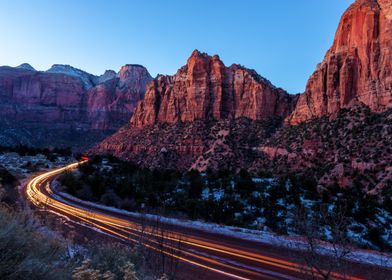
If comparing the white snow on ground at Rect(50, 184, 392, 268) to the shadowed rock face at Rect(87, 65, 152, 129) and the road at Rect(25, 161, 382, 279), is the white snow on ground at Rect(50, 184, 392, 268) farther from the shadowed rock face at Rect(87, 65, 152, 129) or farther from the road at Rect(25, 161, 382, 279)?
the shadowed rock face at Rect(87, 65, 152, 129)

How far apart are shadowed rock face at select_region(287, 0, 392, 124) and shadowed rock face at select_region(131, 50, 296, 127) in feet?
46.7

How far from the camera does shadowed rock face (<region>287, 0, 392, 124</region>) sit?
5569 centimetres

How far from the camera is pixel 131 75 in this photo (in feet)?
632

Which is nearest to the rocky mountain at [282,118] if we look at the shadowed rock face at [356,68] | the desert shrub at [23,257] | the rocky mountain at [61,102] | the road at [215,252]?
the shadowed rock face at [356,68]

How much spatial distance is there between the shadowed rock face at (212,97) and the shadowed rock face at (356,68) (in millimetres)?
14223

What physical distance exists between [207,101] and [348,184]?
2057 inches

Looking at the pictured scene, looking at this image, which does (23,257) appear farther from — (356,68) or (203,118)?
(203,118)

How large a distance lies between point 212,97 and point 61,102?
324ft

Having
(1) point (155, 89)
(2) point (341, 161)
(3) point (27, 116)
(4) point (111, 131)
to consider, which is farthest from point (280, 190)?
(3) point (27, 116)

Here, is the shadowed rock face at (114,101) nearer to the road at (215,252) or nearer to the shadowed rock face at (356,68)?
the shadowed rock face at (356,68)

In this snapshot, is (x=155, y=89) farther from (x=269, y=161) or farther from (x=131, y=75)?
(x=131, y=75)

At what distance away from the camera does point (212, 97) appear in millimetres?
90062

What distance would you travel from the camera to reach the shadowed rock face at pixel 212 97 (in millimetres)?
84688

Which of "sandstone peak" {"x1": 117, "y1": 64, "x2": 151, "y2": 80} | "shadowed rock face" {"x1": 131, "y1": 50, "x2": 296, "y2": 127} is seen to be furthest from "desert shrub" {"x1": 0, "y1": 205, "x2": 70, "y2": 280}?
"sandstone peak" {"x1": 117, "y1": 64, "x2": 151, "y2": 80}
